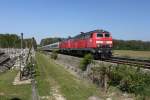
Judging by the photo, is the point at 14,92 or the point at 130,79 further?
the point at 14,92

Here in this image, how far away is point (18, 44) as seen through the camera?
132 metres

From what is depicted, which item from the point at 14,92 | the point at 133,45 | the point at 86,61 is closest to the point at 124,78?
the point at 14,92

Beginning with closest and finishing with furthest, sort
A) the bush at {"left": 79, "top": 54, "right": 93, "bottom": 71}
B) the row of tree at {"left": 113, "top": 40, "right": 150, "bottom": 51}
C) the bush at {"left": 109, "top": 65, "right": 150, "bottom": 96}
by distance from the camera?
the bush at {"left": 109, "top": 65, "right": 150, "bottom": 96}, the bush at {"left": 79, "top": 54, "right": 93, "bottom": 71}, the row of tree at {"left": 113, "top": 40, "right": 150, "bottom": 51}

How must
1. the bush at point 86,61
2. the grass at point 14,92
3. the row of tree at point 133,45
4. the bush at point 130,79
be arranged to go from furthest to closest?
1. the row of tree at point 133,45
2. the bush at point 86,61
3. the grass at point 14,92
4. the bush at point 130,79

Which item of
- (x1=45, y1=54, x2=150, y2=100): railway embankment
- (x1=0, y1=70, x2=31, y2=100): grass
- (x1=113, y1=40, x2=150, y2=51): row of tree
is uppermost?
(x1=113, y1=40, x2=150, y2=51): row of tree

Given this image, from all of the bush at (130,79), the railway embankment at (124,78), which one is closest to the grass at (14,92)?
the railway embankment at (124,78)

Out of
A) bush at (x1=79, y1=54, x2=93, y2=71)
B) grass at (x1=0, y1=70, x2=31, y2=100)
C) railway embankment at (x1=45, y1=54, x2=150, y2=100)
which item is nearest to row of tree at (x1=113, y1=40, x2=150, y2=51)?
bush at (x1=79, y1=54, x2=93, y2=71)

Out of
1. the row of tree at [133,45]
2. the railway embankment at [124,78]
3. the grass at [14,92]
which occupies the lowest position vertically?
the grass at [14,92]

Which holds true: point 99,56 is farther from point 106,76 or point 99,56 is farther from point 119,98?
point 119,98

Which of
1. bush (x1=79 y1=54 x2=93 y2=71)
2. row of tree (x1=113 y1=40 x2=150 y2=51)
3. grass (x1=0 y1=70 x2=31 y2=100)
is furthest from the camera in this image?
row of tree (x1=113 y1=40 x2=150 y2=51)

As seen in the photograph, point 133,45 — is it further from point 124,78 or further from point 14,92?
point 124,78

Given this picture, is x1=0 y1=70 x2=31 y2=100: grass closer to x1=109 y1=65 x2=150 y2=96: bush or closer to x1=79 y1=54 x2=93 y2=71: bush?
x1=109 y1=65 x2=150 y2=96: bush

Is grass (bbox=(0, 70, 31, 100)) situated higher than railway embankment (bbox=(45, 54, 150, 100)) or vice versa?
railway embankment (bbox=(45, 54, 150, 100))

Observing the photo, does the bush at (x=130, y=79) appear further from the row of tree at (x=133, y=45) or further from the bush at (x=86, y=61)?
the row of tree at (x=133, y=45)
